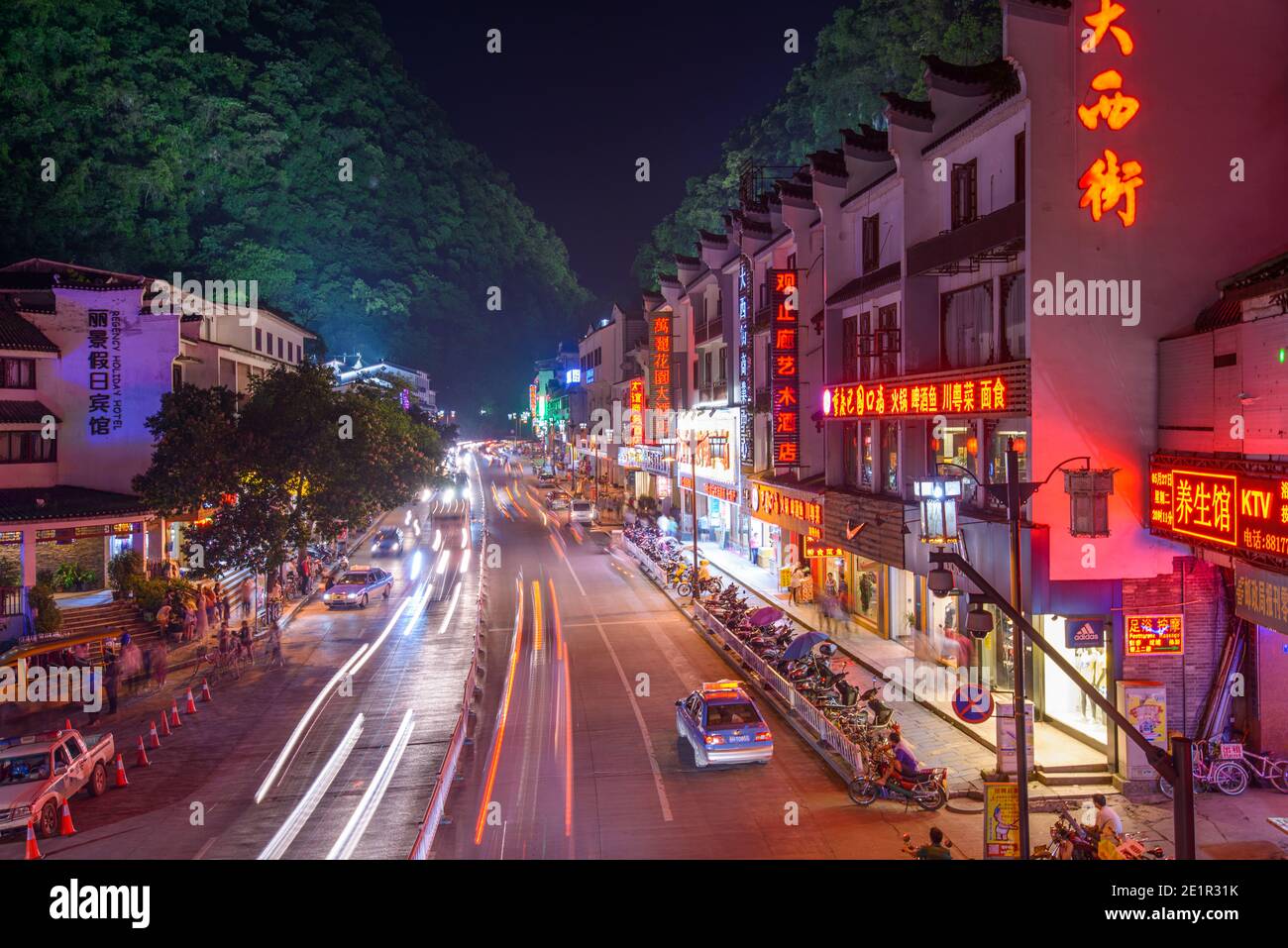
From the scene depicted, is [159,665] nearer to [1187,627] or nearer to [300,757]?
[300,757]

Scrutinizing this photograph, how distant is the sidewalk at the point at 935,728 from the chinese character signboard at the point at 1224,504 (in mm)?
5103

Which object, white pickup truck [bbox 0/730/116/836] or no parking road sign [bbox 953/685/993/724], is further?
white pickup truck [bbox 0/730/116/836]

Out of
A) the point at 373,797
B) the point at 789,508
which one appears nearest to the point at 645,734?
the point at 373,797

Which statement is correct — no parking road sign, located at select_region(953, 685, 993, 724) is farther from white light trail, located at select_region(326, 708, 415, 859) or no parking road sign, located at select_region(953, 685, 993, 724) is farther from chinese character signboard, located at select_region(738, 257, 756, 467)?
chinese character signboard, located at select_region(738, 257, 756, 467)

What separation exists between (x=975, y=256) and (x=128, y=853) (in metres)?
20.8

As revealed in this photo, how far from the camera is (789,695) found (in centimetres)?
2362

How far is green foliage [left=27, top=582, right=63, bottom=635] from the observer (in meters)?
31.1

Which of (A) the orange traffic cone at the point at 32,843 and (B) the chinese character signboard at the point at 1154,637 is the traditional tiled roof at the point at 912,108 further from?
(A) the orange traffic cone at the point at 32,843

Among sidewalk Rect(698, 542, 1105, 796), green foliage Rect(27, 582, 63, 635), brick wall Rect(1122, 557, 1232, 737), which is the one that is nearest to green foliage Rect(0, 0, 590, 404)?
green foliage Rect(27, 582, 63, 635)

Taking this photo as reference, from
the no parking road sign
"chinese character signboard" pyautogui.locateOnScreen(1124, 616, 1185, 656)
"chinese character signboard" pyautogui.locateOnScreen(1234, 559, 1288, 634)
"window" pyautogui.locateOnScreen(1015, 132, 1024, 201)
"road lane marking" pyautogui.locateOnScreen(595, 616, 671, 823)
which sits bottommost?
"road lane marking" pyautogui.locateOnScreen(595, 616, 671, 823)

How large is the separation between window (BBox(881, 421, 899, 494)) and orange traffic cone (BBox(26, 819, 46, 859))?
2237 cm

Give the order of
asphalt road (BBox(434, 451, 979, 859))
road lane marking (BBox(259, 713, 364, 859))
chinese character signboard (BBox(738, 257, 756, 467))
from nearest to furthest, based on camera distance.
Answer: asphalt road (BBox(434, 451, 979, 859)), road lane marking (BBox(259, 713, 364, 859)), chinese character signboard (BBox(738, 257, 756, 467))

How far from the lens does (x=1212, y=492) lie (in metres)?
16.4
